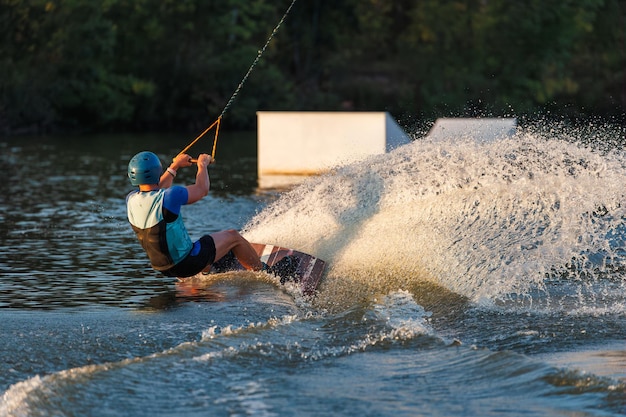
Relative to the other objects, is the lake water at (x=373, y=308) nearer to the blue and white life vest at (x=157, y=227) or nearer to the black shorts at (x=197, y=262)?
the black shorts at (x=197, y=262)

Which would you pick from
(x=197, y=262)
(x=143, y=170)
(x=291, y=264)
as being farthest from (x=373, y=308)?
(x=143, y=170)

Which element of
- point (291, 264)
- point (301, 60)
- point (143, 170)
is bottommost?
point (291, 264)

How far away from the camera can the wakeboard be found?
429 inches

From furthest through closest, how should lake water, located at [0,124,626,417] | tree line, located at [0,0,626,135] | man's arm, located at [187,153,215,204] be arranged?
1. tree line, located at [0,0,626,135]
2. man's arm, located at [187,153,215,204]
3. lake water, located at [0,124,626,417]

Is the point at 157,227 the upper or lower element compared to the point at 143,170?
lower

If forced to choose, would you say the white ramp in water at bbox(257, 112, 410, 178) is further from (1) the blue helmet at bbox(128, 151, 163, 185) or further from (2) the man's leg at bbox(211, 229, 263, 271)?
(1) the blue helmet at bbox(128, 151, 163, 185)

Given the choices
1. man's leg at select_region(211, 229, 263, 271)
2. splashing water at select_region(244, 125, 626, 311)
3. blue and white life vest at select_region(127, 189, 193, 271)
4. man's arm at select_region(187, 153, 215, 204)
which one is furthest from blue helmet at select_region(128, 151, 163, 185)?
splashing water at select_region(244, 125, 626, 311)

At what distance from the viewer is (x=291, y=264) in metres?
11.1

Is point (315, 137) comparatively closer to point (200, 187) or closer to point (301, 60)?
point (200, 187)

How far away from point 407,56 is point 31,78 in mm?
24527

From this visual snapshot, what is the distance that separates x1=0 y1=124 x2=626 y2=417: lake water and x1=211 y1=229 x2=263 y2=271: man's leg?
147 mm

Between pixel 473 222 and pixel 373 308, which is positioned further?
pixel 473 222

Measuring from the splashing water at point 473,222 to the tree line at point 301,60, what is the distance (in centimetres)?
2896

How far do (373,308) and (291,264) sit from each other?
5.58 ft
